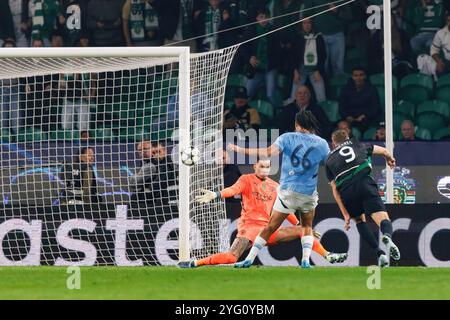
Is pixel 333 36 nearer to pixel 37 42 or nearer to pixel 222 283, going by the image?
pixel 37 42

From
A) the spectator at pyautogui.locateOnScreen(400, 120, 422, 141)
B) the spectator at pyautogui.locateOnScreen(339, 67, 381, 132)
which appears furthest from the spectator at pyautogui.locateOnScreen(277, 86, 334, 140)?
the spectator at pyautogui.locateOnScreen(400, 120, 422, 141)

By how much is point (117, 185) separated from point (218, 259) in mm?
2845

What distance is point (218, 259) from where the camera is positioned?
629 inches

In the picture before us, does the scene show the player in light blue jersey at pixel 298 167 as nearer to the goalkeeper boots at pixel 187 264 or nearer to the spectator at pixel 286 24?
the goalkeeper boots at pixel 187 264

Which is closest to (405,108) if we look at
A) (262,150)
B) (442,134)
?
(442,134)

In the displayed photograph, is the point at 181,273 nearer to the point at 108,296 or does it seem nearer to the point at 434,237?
the point at 108,296

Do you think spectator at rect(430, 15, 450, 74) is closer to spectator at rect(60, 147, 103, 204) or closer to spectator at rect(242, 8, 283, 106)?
spectator at rect(242, 8, 283, 106)

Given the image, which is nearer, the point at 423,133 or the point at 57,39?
the point at 423,133

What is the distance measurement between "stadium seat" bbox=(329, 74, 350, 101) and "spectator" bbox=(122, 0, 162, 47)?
324 cm

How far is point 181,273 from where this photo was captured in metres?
14.5

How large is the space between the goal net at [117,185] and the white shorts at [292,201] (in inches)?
50.7

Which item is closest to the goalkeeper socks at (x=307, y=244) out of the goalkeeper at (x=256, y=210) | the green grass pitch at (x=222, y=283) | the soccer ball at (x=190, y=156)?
the green grass pitch at (x=222, y=283)

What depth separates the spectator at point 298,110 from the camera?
71.0ft
